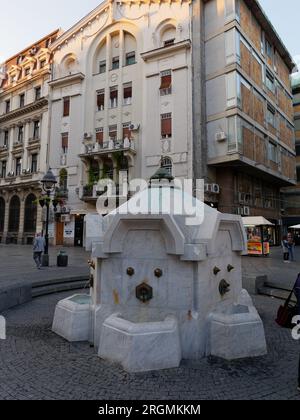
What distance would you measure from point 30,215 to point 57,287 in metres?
24.0

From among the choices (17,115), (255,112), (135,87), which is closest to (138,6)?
(135,87)

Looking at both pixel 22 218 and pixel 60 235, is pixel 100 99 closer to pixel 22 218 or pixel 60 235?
pixel 60 235

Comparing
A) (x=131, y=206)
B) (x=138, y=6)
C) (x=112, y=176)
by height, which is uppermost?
(x=138, y=6)

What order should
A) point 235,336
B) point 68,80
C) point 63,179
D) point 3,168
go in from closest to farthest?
point 235,336, point 63,179, point 68,80, point 3,168

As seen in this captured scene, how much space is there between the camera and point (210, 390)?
3158mm

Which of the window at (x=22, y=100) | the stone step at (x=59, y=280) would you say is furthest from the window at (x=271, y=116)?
the window at (x=22, y=100)

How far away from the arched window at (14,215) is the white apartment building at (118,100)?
21.0ft

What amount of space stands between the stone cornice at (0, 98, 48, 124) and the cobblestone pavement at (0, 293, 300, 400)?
29853 mm

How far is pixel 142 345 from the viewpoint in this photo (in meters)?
3.56

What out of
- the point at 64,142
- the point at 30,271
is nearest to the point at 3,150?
the point at 64,142

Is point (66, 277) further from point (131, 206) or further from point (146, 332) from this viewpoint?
point (146, 332)

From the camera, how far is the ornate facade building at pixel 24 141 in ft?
97.7

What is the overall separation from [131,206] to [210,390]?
111 inches

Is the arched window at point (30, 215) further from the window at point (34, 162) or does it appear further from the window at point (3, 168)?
the window at point (3, 168)
